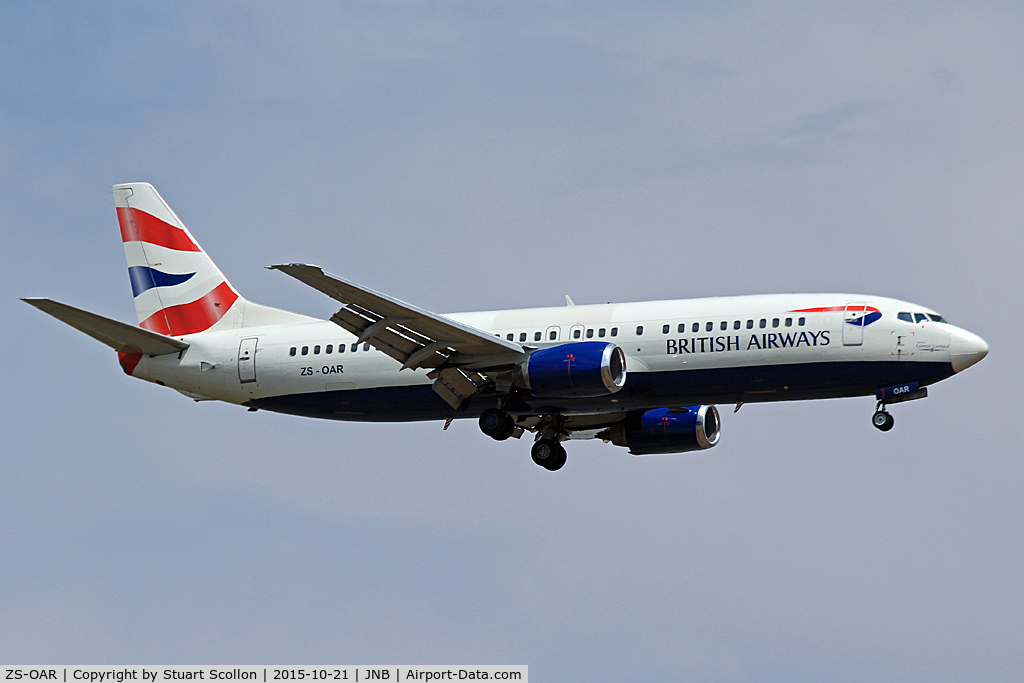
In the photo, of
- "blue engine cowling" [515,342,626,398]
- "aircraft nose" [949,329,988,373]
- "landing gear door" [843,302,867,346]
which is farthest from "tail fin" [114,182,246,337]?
"aircraft nose" [949,329,988,373]

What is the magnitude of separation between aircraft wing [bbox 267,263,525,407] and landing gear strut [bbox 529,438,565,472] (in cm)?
476

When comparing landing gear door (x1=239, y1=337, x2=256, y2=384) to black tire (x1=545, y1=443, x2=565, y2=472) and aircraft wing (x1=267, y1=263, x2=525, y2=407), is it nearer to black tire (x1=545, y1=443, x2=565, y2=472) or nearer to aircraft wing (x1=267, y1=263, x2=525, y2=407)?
aircraft wing (x1=267, y1=263, x2=525, y2=407)

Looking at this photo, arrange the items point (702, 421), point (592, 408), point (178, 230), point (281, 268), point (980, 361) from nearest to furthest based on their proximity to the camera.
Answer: point (281, 268)
point (980, 361)
point (592, 408)
point (702, 421)
point (178, 230)

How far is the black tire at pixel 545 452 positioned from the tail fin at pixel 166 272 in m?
10.4

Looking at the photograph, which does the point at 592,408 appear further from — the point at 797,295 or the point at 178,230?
the point at 178,230

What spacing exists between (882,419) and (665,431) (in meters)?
8.80

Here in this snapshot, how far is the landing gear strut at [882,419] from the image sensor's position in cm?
3994

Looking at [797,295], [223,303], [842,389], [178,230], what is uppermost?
[178,230]

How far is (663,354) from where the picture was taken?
135 ft

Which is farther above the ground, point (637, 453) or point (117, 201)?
point (117, 201)

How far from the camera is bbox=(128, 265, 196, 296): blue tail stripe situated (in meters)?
49.2

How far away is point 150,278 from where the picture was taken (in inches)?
1946

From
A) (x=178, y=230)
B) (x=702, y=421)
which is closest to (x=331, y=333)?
(x=178, y=230)

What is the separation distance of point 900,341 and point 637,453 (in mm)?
10758
